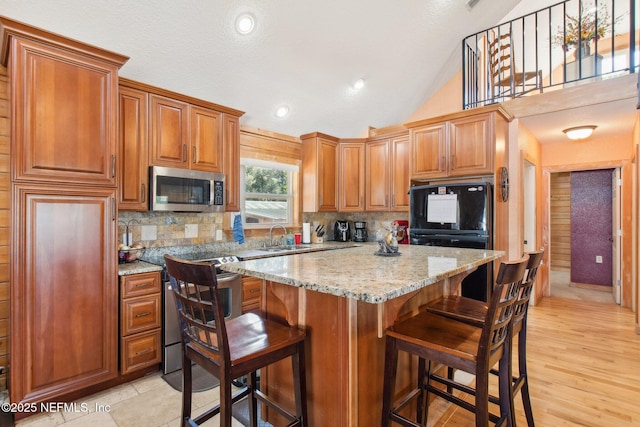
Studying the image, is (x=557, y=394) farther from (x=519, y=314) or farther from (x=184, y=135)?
(x=184, y=135)

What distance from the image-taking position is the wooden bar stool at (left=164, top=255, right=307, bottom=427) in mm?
1270

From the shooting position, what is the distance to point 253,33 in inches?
115

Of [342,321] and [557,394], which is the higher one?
[342,321]

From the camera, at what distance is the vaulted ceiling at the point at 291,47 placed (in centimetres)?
245

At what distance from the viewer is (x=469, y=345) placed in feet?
4.55

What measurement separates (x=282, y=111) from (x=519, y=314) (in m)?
3.20

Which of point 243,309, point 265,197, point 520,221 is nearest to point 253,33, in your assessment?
point 265,197

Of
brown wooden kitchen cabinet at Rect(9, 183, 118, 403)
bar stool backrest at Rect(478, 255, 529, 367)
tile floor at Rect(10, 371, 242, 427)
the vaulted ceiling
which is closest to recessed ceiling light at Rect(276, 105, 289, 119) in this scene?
the vaulted ceiling

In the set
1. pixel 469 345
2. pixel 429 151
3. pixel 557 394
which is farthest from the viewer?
pixel 429 151

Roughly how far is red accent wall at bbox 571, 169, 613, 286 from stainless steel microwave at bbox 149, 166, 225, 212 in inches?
237

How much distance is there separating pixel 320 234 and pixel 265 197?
0.97 meters

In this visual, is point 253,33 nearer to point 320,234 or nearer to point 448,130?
point 448,130

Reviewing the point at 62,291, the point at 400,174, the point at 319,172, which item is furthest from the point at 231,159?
the point at 400,174

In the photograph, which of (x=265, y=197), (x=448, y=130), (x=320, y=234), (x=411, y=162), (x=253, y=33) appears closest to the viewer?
(x=253, y=33)
